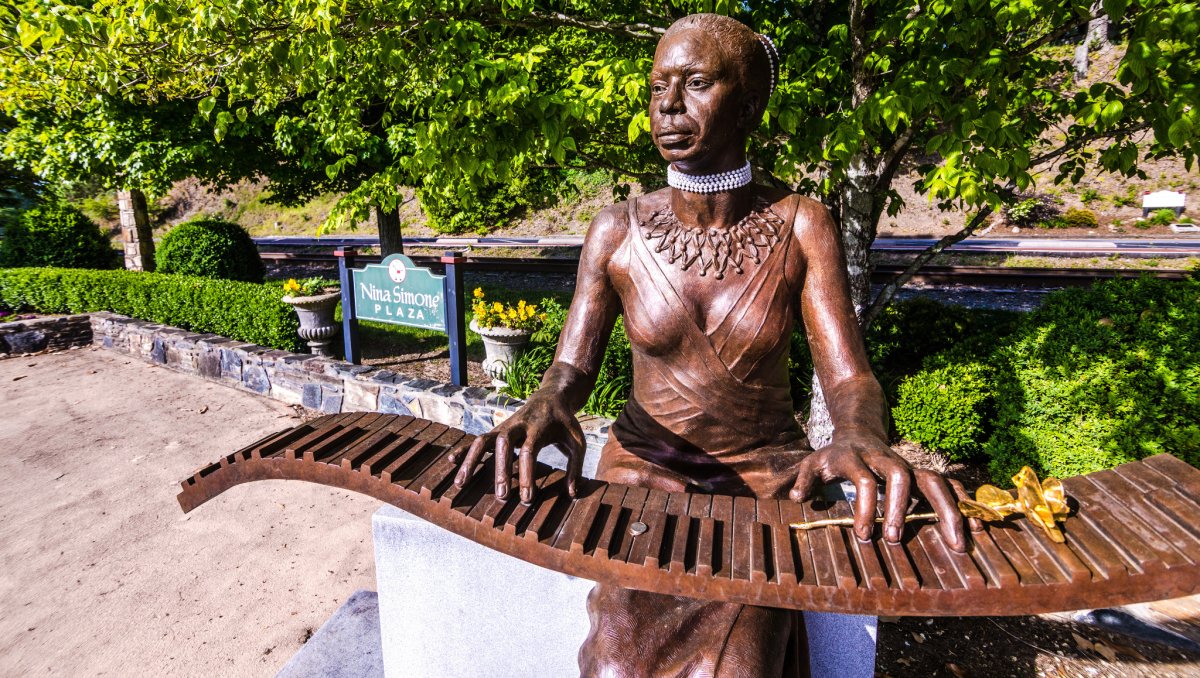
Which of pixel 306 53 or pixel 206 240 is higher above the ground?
pixel 306 53

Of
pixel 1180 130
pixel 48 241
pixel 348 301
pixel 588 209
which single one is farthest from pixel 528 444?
pixel 588 209

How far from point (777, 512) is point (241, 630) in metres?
3.52

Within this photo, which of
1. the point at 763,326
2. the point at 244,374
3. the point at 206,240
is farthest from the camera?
the point at 206,240

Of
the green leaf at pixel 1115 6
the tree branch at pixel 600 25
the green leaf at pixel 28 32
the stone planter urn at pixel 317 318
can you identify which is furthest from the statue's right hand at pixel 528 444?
the stone planter urn at pixel 317 318

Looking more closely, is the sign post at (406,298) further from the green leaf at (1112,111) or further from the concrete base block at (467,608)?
the green leaf at (1112,111)

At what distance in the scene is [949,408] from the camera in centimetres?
531

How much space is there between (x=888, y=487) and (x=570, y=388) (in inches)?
36.3

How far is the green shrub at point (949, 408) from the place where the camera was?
528cm

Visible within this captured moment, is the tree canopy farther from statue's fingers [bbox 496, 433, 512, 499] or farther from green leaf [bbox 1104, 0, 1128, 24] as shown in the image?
statue's fingers [bbox 496, 433, 512, 499]

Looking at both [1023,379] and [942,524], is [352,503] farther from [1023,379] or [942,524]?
[1023,379]

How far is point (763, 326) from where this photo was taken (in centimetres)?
184

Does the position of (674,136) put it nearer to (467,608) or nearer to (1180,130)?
(467,608)

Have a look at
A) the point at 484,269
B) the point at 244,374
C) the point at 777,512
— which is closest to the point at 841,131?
the point at 777,512

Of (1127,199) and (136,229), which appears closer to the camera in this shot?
(136,229)
